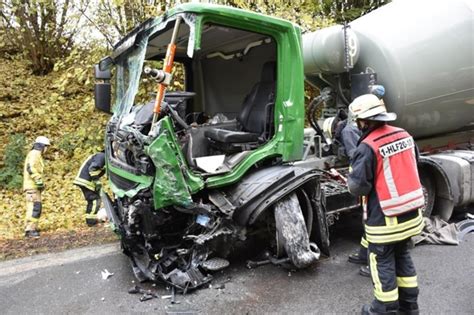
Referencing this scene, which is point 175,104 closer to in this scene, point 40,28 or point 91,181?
point 91,181

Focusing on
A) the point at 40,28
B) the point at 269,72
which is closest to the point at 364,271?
the point at 269,72

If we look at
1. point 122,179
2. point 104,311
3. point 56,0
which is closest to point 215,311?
point 104,311

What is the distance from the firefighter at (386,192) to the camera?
268 centimetres

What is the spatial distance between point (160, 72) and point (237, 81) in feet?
7.57

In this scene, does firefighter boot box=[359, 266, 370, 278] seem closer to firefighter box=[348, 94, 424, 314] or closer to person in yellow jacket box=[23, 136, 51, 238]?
firefighter box=[348, 94, 424, 314]

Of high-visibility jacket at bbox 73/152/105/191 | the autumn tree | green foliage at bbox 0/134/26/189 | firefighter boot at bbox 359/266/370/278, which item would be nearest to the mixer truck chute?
firefighter boot at bbox 359/266/370/278

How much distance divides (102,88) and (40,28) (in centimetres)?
698

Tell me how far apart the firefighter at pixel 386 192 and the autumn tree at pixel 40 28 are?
705cm

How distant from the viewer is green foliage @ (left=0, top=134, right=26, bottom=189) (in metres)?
7.56

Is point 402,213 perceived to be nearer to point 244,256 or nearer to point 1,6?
point 244,256

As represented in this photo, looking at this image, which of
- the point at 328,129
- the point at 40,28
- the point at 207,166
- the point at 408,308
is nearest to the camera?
the point at 408,308

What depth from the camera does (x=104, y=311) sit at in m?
3.19

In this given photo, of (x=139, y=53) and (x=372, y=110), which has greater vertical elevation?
Answer: (x=139, y=53)

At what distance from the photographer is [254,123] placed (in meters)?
4.25
